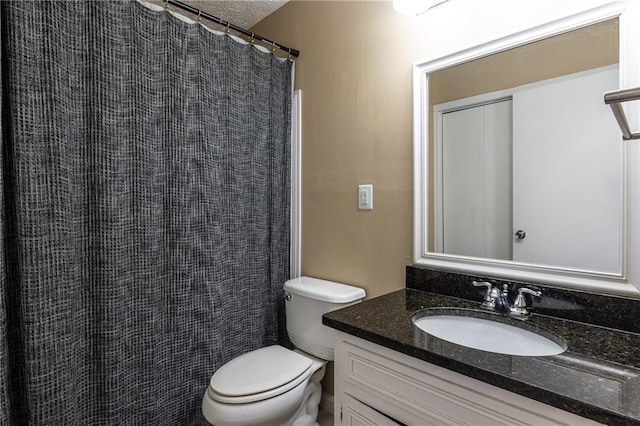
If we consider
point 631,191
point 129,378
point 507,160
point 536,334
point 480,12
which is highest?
point 480,12

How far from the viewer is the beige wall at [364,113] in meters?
1.33

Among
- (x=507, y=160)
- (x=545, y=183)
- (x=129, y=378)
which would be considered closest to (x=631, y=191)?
(x=545, y=183)

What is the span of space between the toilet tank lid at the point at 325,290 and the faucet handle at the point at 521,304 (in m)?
0.67

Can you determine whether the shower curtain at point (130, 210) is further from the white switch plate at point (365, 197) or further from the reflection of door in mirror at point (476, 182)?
Result: the reflection of door in mirror at point (476, 182)

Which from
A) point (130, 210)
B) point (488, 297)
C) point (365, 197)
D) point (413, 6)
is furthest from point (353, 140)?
point (130, 210)

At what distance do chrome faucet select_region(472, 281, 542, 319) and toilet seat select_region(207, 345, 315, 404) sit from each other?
2.64 feet

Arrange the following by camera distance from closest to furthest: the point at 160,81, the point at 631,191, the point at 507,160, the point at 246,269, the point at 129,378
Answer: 1. the point at 631,191
2. the point at 507,160
3. the point at 129,378
4. the point at 160,81
5. the point at 246,269

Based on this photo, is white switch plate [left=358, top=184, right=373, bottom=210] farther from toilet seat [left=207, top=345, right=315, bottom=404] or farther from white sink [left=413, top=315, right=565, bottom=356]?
toilet seat [left=207, top=345, right=315, bottom=404]

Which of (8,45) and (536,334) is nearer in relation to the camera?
(536,334)

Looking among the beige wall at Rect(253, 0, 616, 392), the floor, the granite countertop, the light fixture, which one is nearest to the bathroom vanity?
the granite countertop

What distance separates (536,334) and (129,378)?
1512 mm

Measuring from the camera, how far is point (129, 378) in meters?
1.37

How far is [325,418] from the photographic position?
5.80 ft

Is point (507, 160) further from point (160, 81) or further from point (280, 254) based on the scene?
point (160, 81)
